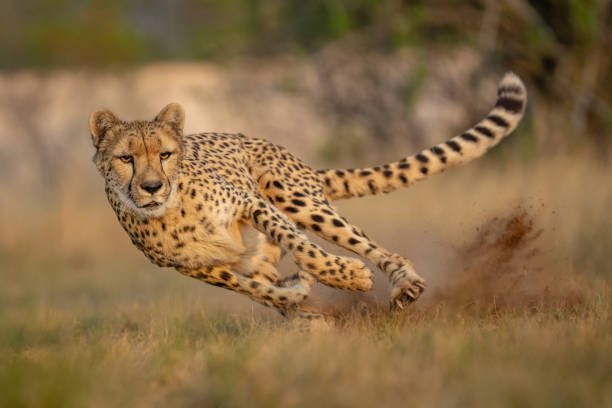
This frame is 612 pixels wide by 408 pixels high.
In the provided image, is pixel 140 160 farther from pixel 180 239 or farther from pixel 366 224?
pixel 366 224

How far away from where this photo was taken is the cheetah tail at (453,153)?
14.5ft

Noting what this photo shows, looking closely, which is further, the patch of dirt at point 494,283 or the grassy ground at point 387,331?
the patch of dirt at point 494,283

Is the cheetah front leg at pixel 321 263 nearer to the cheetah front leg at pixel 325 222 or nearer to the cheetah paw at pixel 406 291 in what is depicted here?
the cheetah paw at pixel 406 291

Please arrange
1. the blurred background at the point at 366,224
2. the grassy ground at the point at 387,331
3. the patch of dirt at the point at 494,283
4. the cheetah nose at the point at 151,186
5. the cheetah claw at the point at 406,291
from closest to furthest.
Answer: the grassy ground at the point at 387,331
the blurred background at the point at 366,224
the cheetah nose at the point at 151,186
the cheetah claw at the point at 406,291
the patch of dirt at the point at 494,283

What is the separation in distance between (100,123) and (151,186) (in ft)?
1.95

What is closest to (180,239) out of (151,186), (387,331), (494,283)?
(151,186)

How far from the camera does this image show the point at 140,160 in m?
3.52

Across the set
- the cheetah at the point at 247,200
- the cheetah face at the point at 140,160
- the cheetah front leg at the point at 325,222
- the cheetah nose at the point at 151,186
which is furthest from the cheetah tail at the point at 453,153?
the cheetah nose at the point at 151,186

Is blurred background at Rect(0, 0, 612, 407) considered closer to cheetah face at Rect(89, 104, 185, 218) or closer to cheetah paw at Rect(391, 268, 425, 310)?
cheetah paw at Rect(391, 268, 425, 310)

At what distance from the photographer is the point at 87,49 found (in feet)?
74.0

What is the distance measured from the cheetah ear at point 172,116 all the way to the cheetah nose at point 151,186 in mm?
522

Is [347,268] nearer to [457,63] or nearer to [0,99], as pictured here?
[457,63]

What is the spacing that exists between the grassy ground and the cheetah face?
62cm

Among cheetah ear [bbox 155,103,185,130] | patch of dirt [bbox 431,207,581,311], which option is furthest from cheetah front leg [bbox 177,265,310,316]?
patch of dirt [bbox 431,207,581,311]
